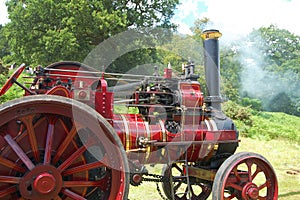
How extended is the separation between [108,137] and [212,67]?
2300 millimetres

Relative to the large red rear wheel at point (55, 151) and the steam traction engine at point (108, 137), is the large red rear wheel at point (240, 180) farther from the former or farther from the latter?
the large red rear wheel at point (55, 151)

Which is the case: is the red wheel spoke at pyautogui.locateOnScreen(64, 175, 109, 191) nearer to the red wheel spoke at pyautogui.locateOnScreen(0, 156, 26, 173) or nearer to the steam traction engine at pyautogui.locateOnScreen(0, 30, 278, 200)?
the steam traction engine at pyautogui.locateOnScreen(0, 30, 278, 200)

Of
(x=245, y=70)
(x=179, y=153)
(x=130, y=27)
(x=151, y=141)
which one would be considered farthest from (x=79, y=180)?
(x=245, y=70)

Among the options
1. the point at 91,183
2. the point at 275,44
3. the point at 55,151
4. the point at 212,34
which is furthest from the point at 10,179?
the point at 275,44

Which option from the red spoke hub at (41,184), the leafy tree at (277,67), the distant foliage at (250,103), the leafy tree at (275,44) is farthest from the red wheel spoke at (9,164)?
the leafy tree at (275,44)

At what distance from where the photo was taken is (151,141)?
3.92m

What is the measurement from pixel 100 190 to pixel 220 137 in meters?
1.74

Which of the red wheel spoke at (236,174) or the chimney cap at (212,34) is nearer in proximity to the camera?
the red wheel spoke at (236,174)

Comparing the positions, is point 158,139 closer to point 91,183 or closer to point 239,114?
point 91,183

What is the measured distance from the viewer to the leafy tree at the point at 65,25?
15492 mm

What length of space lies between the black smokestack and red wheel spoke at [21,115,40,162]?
250cm

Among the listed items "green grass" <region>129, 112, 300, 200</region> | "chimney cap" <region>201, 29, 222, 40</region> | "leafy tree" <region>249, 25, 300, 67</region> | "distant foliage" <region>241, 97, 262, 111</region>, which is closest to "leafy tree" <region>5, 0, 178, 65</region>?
"green grass" <region>129, 112, 300, 200</region>

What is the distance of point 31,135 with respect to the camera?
2.94m

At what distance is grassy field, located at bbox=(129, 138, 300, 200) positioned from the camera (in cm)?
586
